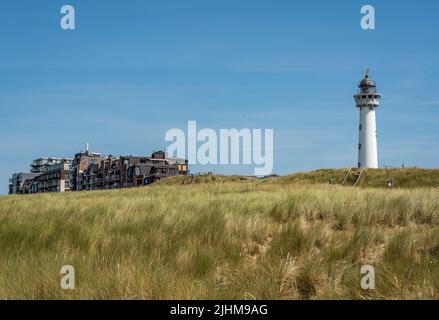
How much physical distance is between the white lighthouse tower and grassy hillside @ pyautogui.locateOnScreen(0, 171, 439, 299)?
5008 cm

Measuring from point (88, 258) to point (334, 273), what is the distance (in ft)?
11.5

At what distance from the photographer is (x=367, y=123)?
206 feet

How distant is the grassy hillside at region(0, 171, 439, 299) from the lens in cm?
573

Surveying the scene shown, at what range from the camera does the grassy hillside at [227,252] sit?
5730 mm

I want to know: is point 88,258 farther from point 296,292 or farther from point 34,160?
point 34,160

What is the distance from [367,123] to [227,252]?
190 feet
